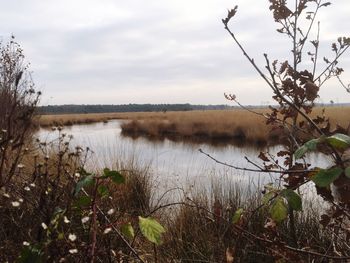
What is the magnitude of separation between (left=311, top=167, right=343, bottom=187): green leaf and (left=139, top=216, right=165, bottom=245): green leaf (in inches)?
22.4

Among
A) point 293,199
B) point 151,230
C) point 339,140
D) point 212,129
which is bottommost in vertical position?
point 212,129

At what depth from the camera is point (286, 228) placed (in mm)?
3688

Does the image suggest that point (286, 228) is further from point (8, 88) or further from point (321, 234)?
point (8, 88)

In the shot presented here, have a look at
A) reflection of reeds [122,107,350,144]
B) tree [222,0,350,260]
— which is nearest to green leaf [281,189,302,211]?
tree [222,0,350,260]

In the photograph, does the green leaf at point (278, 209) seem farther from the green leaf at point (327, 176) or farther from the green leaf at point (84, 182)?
the green leaf at point (84, 182)

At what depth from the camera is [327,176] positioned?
3.02ft

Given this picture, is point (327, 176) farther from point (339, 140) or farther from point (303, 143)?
point (303, 143)

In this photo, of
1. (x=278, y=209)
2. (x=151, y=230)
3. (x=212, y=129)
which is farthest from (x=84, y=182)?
(x=212, y=129)

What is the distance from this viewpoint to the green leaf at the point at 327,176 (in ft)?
2.95

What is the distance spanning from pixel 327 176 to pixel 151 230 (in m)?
0.62

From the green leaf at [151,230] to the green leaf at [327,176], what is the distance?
0.57m

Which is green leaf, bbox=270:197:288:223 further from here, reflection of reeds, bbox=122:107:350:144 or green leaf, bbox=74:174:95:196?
reflection of reeds, bbox=122:107:350:144

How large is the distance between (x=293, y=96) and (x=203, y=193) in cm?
284

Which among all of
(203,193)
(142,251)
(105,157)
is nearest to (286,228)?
(203,193)
